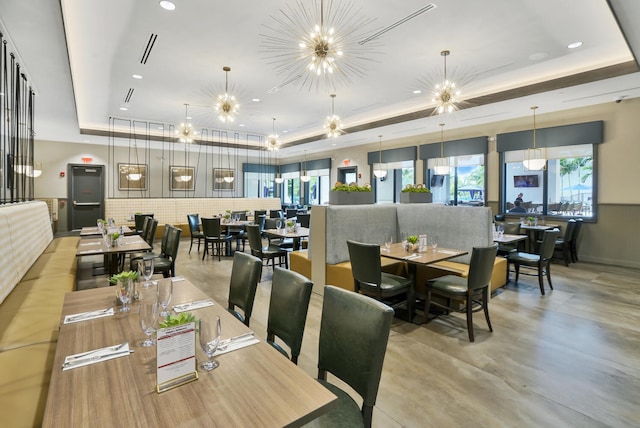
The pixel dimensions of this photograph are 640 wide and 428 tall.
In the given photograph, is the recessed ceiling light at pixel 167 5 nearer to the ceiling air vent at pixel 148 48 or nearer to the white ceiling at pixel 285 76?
the white ceiling at pixel 285 76

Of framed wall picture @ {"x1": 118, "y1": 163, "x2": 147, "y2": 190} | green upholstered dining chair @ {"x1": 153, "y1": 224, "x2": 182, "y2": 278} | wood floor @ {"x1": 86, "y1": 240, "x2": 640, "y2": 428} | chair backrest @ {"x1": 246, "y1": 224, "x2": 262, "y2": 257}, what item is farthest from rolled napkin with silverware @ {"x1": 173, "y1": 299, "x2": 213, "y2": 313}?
framed wall picture @ {"x1": 118, "y1": 163, "x2": 147, "y2": 190}

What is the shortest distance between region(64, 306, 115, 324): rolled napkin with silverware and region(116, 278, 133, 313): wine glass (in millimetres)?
66

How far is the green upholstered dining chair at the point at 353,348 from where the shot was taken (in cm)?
138

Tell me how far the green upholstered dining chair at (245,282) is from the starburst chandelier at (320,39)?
2.64 m

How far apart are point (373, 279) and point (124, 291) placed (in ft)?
7.46

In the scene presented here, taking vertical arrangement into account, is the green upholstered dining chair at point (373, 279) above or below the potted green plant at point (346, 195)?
below

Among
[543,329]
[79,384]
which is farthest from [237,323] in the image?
[543,329]

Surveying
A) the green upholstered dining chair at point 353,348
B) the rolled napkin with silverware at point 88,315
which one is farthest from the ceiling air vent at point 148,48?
the green upholstered dining chair at point 353,348

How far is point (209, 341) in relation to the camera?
123 centimetres

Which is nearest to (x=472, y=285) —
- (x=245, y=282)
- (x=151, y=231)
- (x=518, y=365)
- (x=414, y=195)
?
(x=518, y=365)

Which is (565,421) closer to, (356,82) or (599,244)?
(356,82)

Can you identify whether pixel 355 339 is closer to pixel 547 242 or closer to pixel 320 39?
pixel 320 39

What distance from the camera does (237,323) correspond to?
159 centimetres

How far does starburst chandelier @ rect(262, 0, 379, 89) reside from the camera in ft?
12.1
